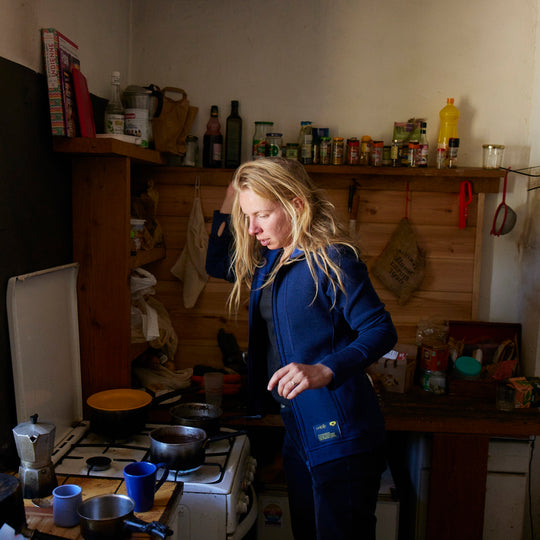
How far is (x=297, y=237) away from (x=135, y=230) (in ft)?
2.95

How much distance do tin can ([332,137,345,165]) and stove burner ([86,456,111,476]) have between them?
1470mm

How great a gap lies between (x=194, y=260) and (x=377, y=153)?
2.98 feet

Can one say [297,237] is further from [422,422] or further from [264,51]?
[264,51]

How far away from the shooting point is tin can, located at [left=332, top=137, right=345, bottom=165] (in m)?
2.46

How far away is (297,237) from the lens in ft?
4.97

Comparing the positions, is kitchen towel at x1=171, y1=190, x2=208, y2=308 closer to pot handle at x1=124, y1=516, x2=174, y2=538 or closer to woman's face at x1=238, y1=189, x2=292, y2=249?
woman's face at x1=238, y1=189, x2=292, y2=249

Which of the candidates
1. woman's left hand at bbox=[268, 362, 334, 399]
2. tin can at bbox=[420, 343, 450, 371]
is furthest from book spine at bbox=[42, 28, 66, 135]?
tin can at bbox=[420, 343, 450, 371]

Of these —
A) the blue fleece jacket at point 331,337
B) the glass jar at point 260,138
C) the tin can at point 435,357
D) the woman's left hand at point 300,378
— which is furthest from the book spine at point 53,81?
the tin can at point 435,357

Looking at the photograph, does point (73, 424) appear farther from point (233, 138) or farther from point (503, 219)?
point (503, 219)

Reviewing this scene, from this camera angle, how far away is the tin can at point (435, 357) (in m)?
2.45

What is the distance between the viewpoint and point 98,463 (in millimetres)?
1708

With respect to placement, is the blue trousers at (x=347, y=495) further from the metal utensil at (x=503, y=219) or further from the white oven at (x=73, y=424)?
Result: the metal utensil at (x=503, y=219)

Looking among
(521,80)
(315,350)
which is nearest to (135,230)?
(315,350)

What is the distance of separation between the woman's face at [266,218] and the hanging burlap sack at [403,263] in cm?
111
